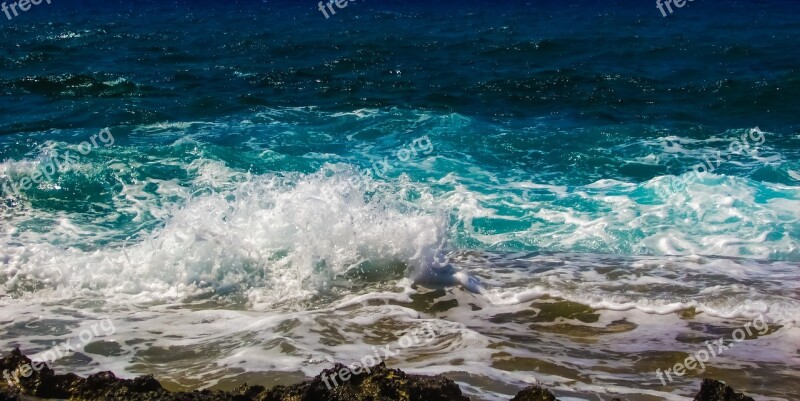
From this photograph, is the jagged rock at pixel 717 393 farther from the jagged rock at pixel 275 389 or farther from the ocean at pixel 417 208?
the jagged rock at pixel 275 389

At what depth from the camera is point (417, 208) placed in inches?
365

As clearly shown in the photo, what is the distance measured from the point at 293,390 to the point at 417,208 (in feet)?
17.3

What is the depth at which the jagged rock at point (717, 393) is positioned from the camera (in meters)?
3.91

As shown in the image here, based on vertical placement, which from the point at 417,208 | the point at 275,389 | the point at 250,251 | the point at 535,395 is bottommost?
the point at 417,208

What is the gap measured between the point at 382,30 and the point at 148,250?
16.9 metres

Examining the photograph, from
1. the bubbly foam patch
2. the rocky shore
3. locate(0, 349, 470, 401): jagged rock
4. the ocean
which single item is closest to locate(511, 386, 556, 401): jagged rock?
the rocky shore

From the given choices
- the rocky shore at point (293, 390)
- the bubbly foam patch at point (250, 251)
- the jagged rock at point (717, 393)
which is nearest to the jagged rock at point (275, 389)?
the rocky shore at point (293, 390)

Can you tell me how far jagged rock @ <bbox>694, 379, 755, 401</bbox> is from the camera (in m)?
3.91

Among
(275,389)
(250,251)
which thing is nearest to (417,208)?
(250,251)

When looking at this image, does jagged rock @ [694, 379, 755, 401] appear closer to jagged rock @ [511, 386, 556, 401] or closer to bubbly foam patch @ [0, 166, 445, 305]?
jagged rock @ [511, 386, 556, 401]

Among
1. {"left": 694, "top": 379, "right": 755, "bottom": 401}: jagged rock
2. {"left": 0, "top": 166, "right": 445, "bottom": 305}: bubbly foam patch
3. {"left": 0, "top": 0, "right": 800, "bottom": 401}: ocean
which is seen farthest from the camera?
{"left": 0, "top": 166, "right": 445, "bottom": 305}: bubbly foam patch

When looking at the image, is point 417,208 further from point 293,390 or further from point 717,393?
point 717,393

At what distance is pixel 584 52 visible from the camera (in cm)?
1953

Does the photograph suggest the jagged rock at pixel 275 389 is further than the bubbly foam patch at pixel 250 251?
No
